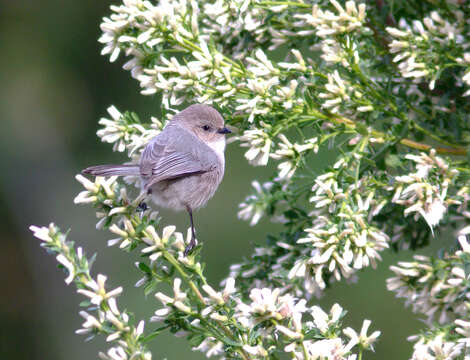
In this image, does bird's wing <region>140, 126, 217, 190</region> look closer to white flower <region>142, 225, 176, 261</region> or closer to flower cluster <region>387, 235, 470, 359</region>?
white flower <region>142, 225, 176, 261</region>

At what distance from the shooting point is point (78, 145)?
28.2ft

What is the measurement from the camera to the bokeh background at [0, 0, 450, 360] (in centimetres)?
816

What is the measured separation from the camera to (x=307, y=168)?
2.89m

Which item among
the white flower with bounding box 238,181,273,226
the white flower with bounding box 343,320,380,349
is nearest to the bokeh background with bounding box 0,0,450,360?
the white flower with bounding box 238,181,273,226

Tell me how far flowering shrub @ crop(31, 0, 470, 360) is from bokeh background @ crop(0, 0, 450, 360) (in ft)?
14.3

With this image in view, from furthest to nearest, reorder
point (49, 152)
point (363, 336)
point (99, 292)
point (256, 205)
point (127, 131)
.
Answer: point (49, 152), point (256, 205), point (127, 131), point (363, 336), point (99, 292)

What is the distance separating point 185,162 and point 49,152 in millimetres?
5575

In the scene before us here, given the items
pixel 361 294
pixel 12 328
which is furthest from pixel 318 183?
pixel 12 328

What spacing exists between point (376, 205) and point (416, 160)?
10.1 inches

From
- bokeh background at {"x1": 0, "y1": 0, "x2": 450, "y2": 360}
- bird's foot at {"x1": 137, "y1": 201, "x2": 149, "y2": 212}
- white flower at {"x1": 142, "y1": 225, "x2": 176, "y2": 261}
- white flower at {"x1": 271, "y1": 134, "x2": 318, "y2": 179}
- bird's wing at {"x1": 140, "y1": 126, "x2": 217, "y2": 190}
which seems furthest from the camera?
bokeh background at {"x1": 0, "y1": 0, "x2": 450, "y2": 360}

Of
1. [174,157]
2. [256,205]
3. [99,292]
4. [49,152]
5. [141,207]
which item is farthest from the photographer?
[49,152]

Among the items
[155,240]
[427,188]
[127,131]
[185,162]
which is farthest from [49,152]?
[427,188]

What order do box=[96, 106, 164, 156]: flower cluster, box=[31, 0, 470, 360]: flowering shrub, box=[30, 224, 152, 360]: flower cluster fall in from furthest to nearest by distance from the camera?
box=[96, 106, 164, 156]: flower cluster, box=[31, 0, 470, 360]: flowering shrub, box=[30, 224, 152, 360]: flower cluster

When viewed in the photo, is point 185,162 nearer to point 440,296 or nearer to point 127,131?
point 127,131
